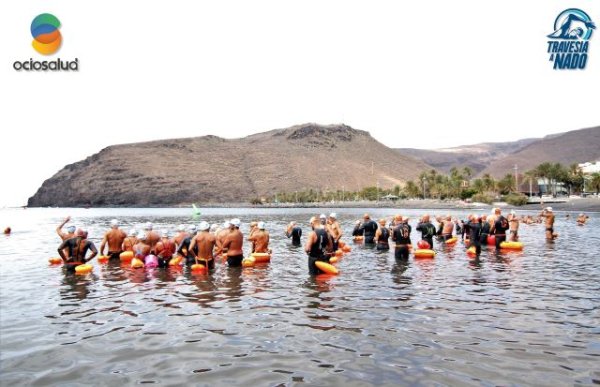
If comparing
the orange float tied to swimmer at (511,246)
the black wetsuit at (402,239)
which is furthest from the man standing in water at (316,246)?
the orange float tied to swimmer at (511,246)

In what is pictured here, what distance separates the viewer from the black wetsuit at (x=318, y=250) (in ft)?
52.3

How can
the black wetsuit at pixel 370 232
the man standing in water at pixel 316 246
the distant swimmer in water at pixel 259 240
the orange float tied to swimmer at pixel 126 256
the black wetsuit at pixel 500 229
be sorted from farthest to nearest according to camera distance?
the black wetsuit at pixel 370 232, the black wetsuit at pixel 500 229, the orange float tied to swimmer at pixel 126 256, the distant swimmer in water at pixel 259 240, the man standing in water at pixel 316 246

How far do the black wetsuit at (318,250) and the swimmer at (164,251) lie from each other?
6.81 m

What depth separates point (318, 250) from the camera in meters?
16.5

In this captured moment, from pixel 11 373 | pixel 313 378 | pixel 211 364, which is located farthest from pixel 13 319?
pixel 313 378

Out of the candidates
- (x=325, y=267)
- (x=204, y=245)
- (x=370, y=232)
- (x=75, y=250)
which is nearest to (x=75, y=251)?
(x=75, y=250)

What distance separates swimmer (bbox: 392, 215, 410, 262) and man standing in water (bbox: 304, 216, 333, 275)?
4.15 metres

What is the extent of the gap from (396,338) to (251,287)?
22.6 feet

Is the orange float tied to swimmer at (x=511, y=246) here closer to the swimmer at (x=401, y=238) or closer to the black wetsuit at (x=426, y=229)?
the black wetsuit at (x=426, y=229)

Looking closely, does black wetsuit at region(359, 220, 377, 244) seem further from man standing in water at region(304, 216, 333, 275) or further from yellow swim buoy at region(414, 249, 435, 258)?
man standing in water at region(304, 216, 333, 275)

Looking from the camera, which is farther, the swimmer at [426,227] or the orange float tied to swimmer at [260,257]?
the swimmer at [426,227]

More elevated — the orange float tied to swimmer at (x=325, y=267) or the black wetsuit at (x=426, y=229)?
the black wetsuit at (x=426, y=229)

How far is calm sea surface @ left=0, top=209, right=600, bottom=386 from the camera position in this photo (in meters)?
7.81

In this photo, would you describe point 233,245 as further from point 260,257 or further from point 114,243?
point 114,243
